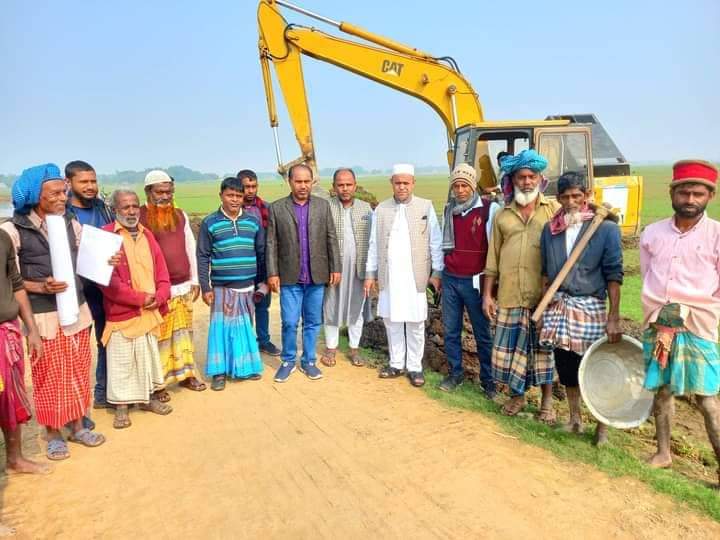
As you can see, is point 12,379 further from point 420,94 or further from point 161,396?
point 420,94

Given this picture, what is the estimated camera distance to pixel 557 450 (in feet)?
10.7

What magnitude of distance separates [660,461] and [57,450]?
3.94 metres

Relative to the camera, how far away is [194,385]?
Answer: 434cm

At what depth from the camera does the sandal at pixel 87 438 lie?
3381 millimetres

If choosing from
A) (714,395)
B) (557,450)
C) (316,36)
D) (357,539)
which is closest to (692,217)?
(714,395)

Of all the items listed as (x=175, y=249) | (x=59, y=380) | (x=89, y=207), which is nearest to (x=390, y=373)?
(x=175, y=249)

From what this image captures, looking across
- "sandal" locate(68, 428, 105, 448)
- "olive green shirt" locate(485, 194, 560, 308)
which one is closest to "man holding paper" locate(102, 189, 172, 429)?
"sandal" locate(68, 428, 105, 448)

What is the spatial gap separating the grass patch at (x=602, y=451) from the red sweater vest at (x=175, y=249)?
2356 millimetres

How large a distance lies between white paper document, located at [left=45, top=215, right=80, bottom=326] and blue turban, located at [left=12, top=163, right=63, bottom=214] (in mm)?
131

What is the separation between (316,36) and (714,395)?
7.06 meters

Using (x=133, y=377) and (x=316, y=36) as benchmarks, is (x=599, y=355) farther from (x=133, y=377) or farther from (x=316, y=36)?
(x=316, y=36)

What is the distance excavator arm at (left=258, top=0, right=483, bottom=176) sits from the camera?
7.51m

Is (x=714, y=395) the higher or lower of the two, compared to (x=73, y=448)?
higher

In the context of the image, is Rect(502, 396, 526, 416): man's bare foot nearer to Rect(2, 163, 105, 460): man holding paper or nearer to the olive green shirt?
the olive green shirt
